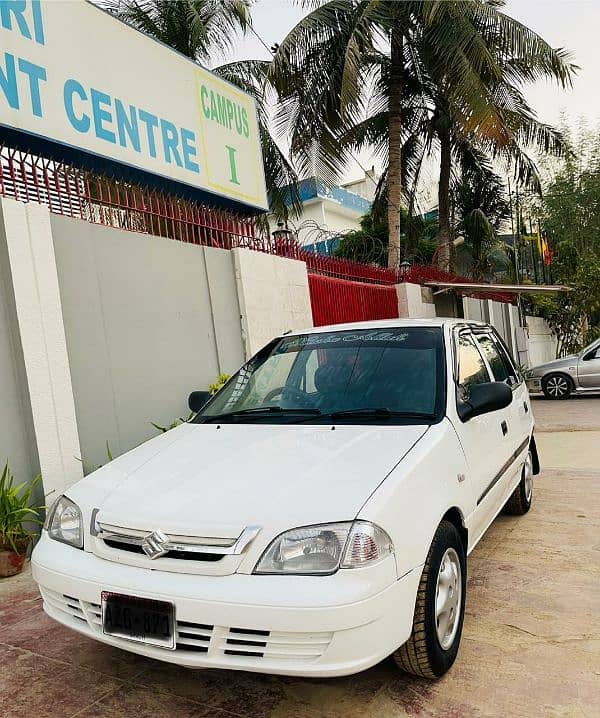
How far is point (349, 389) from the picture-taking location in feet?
11.5

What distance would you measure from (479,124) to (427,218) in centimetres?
1747

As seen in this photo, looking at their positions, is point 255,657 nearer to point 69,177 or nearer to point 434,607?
point 434,607

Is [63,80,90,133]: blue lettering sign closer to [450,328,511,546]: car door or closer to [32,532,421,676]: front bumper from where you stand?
[450,328,511,546]: car door

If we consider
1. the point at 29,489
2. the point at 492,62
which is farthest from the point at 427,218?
the point at 29,489

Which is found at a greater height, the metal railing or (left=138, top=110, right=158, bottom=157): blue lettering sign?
(left=138, top=110, right=158, bottom=157): blue lettering sign

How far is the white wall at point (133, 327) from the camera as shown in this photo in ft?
18.8

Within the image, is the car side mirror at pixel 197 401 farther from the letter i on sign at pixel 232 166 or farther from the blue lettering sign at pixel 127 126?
the letter i on sign at pixel 232 166

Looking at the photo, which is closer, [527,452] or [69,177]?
[527,452]

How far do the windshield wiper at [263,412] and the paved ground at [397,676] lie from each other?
131 cm

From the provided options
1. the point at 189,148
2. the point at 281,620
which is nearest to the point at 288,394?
the point at 281,620

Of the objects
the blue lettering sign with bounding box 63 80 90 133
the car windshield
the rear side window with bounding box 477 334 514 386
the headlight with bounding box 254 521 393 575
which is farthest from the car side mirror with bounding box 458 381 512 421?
the blue lettering sign with bounding box 63 80 90 133

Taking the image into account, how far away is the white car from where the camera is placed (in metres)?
2.21

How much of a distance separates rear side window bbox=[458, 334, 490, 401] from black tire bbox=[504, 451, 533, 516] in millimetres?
1146

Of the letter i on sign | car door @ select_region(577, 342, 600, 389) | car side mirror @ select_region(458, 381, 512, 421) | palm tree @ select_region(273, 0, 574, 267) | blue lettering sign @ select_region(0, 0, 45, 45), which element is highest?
Answer: palm tree @ select_region(273, 0, 574, 267)
